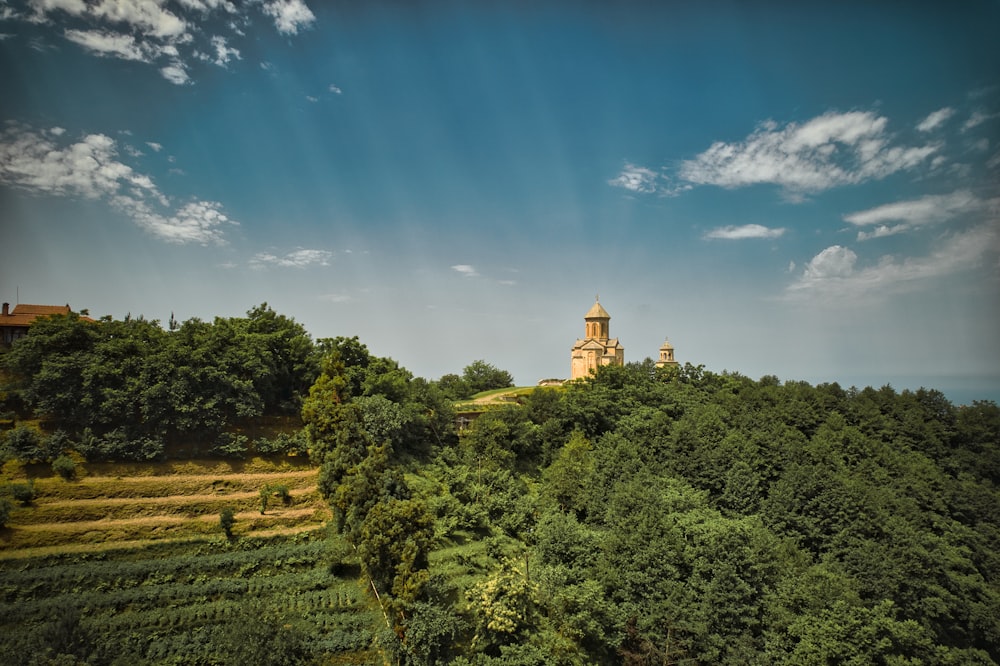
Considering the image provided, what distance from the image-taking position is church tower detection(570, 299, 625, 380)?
5306cm

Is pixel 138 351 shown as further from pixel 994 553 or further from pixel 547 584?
pixel 994 553

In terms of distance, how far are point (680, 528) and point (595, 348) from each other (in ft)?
105

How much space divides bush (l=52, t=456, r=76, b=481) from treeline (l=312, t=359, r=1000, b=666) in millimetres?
9480

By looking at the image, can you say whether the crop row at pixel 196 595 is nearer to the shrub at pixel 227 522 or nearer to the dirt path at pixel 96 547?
Result: the dirt path at pixel 96 547

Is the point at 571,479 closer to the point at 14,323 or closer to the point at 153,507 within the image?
the point at 153,507

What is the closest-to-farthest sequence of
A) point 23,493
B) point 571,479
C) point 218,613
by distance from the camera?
point 218,613, point 23,493, point 571,479

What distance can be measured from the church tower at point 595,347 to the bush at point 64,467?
3983 cm

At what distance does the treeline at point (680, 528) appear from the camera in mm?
17656

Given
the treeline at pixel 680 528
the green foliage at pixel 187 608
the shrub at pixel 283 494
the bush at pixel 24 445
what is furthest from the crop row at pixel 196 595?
the bush at pixel 24 445

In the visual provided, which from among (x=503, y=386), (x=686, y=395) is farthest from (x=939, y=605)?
(x=503, y=386)

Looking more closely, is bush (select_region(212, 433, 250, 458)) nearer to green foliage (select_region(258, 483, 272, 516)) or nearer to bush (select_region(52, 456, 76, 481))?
green foliage (select_region(258, 483, 272, 516))

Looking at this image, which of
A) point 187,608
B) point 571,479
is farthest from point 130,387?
point 571,479

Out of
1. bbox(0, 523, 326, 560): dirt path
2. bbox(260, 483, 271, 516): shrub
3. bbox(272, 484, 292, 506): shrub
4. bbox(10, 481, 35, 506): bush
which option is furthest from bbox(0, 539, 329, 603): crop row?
bbox(10, 481, 35, 506): bush

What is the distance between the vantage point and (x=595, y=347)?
53062mm
